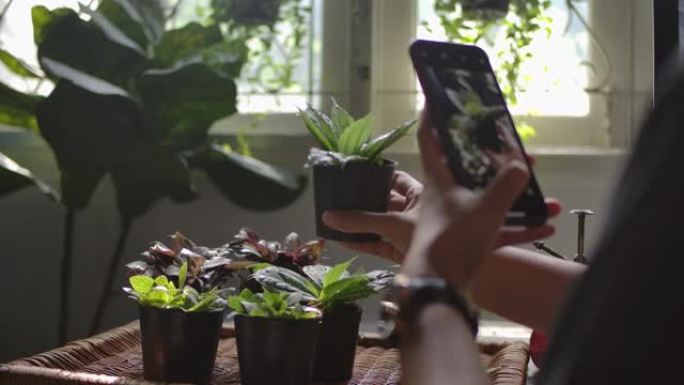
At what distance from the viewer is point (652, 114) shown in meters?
0.39

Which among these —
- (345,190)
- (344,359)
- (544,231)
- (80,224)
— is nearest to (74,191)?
(80,224)

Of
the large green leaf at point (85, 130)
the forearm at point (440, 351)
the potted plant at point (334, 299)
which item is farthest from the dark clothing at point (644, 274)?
the large green leaf at point (85, 130)

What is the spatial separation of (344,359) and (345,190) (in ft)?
0.79

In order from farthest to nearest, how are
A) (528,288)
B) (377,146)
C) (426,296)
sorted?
(377,146) → (528,288) → (426,296)

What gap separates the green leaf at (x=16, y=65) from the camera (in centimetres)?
135

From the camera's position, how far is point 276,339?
85 cm

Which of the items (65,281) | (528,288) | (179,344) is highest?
(528,288)

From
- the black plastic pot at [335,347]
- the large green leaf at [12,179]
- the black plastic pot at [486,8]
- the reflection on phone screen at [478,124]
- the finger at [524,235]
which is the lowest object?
the black plastic pot at [335,347]

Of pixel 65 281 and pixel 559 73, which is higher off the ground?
pixel 559 73

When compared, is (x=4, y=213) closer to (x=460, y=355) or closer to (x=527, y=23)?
(x=527, y=23)

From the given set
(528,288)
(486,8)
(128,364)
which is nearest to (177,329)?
(128,364)

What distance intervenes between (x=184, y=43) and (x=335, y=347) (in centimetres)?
63

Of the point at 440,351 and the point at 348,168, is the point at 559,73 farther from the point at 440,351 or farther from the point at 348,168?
the point at 440,351

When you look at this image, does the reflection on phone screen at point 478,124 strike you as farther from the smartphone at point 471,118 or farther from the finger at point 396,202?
the finger at point 396,202
